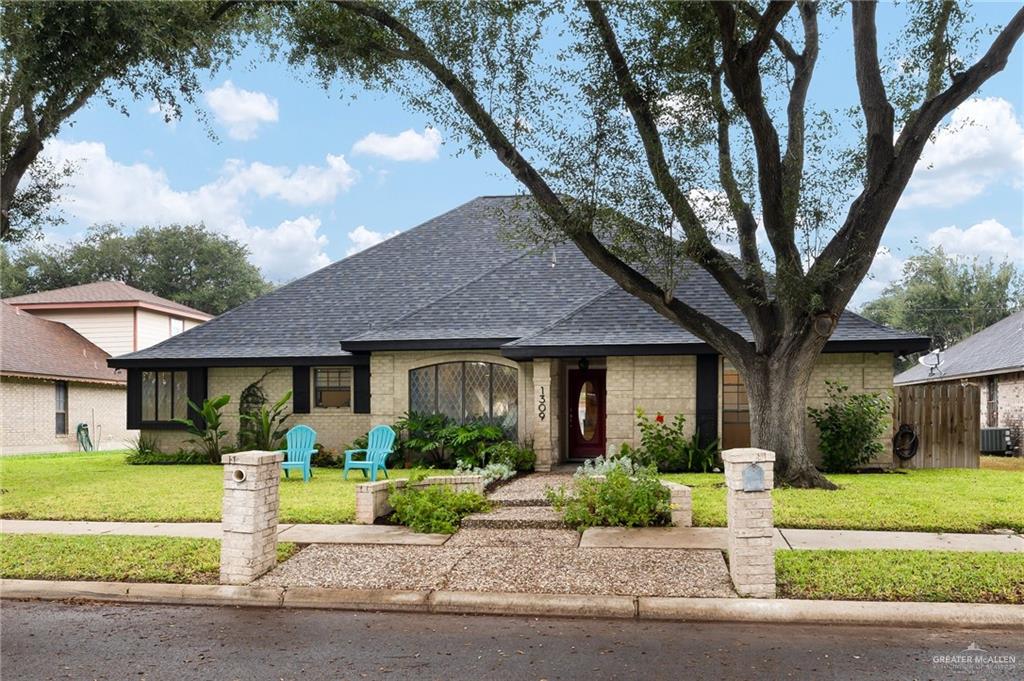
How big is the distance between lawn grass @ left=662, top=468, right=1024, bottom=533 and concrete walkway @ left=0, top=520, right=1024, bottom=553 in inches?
14.8

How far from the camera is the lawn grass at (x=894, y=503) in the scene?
380 inches

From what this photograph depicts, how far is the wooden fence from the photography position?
56.6ft

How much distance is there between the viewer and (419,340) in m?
17.3

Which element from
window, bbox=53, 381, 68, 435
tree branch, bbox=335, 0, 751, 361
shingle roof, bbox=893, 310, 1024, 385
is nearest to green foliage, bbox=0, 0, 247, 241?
tree branch, bbox=335, 0, 751, 361

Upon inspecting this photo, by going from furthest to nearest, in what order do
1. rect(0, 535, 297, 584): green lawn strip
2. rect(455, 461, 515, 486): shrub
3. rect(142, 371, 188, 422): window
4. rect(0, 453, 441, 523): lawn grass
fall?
rect(142, 371, 188, 422): window
rect(455, 461, 515, 486): shrub
rect(0, 453, 441, 523): lawn grass
rect(0, 535, 297, 584): green lawn strip

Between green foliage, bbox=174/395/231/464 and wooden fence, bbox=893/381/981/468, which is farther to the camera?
green foliage, bbox=174/395/231/464

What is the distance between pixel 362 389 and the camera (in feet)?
62.1

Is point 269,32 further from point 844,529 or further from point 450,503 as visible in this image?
point 844,529

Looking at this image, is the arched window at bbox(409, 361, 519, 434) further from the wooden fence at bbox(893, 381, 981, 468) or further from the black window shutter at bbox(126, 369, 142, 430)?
the wooden fence at bbox(893, 381, 981, 468)

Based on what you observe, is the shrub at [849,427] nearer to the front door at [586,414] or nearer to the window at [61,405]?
the front door at [586,414]

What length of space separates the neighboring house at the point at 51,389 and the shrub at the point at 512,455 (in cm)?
1726

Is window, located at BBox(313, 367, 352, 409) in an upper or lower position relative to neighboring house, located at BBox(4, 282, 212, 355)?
lower

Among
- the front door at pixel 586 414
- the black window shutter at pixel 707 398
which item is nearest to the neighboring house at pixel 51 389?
the front door at pixel 586 414

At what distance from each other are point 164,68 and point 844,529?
13.5 m
